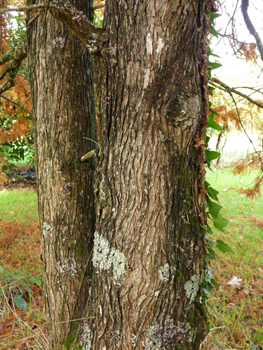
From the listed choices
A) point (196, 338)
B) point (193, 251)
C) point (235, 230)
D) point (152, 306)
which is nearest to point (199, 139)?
point (193, 251)

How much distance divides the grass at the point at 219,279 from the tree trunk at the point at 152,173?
371 mm

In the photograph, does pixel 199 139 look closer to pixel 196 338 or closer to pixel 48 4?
pixel 48 4

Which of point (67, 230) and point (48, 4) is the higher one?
point (48, 4)

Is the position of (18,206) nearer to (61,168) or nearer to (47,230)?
(47,230)

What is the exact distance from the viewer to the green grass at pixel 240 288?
2153mm

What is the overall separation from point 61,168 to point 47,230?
1.41ft

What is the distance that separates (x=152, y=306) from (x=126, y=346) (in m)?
0.25

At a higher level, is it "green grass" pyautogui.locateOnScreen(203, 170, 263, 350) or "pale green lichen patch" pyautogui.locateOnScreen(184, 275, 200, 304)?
"pale green lichen patch" pyautogui.locateOnScreen(184, 275, 200, 304)

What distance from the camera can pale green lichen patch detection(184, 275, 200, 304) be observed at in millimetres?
1255

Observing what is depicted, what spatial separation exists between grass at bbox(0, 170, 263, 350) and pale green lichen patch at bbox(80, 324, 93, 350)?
0.43 meters

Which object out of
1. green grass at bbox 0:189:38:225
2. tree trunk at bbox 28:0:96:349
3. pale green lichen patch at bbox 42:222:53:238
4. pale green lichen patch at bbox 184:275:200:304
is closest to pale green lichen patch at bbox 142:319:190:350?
pale green lichen patch at bbox 184:275:200:304

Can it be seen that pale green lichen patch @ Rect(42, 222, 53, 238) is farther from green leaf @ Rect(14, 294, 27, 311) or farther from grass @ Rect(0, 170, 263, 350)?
green leaf @ Rect(14, 294, 27, 311)

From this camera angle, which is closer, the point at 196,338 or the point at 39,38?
the point at 196,338

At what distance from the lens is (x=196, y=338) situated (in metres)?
1.30
